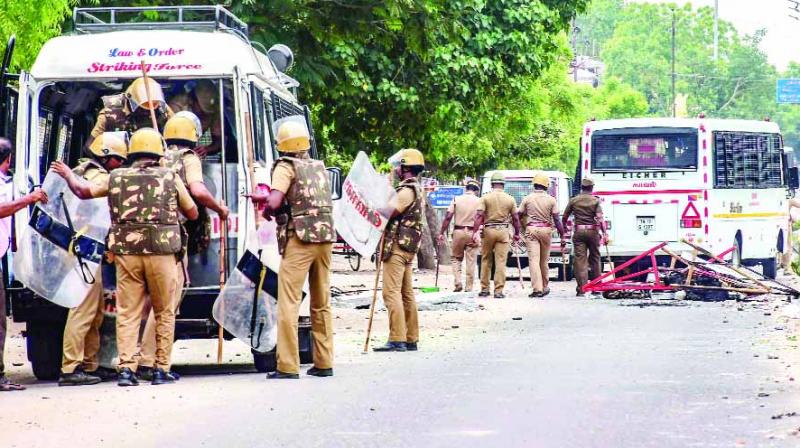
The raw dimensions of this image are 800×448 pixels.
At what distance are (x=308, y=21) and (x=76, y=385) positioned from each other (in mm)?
7941

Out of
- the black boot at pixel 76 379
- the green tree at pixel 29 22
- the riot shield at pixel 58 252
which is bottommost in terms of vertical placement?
the black boot at pixel 76 379

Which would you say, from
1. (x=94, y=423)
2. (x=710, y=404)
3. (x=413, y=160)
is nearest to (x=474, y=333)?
(x=413, y=160)

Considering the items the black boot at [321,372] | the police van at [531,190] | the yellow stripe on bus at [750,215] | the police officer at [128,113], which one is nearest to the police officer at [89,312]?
the police officer at [128,113]

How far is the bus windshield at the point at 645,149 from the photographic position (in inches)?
1024

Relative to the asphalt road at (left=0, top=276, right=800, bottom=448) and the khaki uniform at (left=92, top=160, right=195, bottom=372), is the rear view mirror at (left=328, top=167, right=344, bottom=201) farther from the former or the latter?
the khaki uniform at (left=92, top=160, right=195, bottom=372)

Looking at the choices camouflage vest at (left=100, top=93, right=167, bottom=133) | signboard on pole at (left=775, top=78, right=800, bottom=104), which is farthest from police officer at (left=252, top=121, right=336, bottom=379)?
signboard on pole at (left=775, top=78, right=800, bottom=104)

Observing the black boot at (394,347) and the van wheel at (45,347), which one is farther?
the black boot at (394,347)

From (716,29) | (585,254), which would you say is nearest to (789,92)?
(585,254)

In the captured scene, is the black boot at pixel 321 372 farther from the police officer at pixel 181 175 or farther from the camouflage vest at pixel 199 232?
the camouflage vest at pixel 199 232

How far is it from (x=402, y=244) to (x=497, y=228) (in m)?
9.63

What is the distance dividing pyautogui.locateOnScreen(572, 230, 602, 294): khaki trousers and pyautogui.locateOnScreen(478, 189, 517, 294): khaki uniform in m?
1.28

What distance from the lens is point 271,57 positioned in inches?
604

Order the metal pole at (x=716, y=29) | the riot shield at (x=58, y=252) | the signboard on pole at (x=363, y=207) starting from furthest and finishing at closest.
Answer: the metal pole at (x=716, y=29) → the signboard on pole at (x=363, y=207) → the riot shield at (x=58, y=252)

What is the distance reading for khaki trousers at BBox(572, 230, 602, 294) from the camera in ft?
81.2
